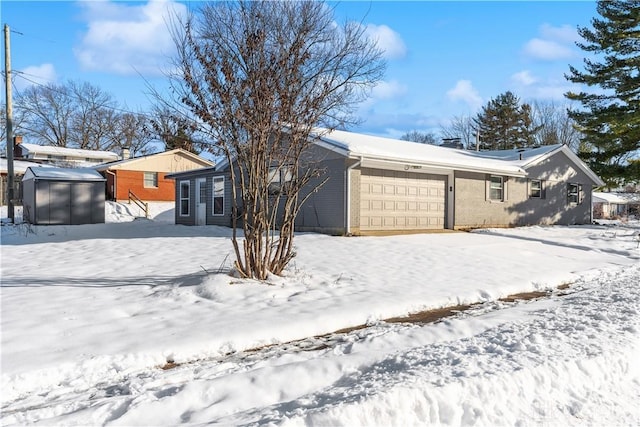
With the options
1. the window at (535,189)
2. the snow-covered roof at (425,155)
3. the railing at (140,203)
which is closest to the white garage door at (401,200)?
the snow-covered roof at (425,155)

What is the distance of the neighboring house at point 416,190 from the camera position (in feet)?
50.4

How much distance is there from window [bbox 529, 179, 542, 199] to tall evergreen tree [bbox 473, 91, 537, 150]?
27.8 meters

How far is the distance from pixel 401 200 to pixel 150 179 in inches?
872

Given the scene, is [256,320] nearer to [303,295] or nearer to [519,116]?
[303,295]

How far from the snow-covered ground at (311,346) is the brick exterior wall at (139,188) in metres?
23.0

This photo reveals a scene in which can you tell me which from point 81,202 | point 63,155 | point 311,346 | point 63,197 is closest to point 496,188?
point 311,346

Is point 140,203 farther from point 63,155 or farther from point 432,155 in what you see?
point 432,155

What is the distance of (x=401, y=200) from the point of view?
1680cm

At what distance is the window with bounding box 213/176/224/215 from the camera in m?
20.1

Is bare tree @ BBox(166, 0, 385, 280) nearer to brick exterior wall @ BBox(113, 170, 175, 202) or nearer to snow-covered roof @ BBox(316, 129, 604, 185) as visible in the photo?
snow-covered roof @ BBox(316, 129, 604, 185)

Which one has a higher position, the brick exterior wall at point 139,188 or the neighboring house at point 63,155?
the neighboring house at point 63,155

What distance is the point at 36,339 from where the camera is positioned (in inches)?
200

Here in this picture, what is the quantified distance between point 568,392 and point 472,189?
51.7 feet

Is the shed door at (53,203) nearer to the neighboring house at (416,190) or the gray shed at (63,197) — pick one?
the gray shed at (63,197)
